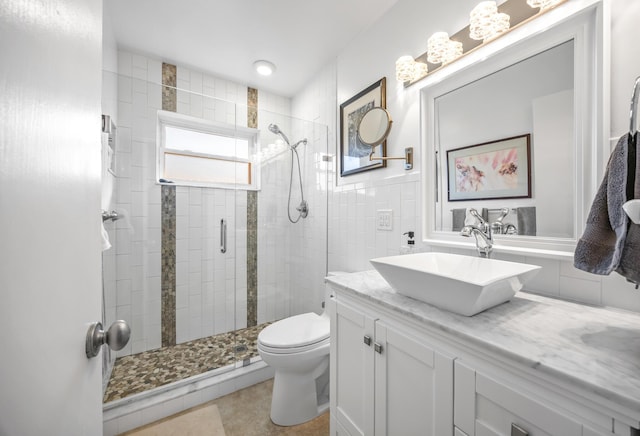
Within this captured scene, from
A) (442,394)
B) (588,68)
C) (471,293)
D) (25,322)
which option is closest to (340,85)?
(588,68)

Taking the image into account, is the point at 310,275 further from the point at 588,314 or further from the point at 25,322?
the point at 25,322

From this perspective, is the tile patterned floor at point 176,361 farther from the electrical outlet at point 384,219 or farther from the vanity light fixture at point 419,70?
the vanity light fixture at point 419,70

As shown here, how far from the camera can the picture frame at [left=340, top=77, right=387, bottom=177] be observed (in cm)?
172

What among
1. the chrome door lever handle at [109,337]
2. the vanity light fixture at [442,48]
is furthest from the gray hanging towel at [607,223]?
the chrome door lever handle at [109,337]

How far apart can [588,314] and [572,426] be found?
0.44 metres

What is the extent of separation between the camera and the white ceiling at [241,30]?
167 cm

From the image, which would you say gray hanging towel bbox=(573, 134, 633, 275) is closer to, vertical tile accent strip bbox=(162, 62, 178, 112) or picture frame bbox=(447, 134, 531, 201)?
picture frame bbox=(447, 134, 531, 201)

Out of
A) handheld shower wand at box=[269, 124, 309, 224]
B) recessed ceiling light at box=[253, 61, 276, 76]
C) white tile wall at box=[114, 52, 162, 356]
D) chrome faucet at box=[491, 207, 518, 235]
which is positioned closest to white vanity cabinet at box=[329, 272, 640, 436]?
chrome faucet at box=[491, 207, 518, 235]

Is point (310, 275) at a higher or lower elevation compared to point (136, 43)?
lower

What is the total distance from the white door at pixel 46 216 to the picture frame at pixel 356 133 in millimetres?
1494

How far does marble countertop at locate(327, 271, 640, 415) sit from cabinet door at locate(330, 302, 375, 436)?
0.18m

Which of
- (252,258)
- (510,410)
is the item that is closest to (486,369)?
(510,410)

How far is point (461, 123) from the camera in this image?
130 cm

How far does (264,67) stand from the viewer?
229 cm
